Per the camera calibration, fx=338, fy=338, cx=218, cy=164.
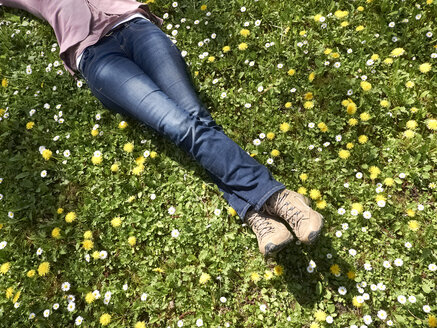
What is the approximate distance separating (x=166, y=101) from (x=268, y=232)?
1186 mm

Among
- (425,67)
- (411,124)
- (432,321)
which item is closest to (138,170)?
(411,124)

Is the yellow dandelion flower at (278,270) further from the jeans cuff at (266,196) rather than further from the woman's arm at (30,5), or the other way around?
the woman's arm at (30,5)

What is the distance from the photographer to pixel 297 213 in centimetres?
214

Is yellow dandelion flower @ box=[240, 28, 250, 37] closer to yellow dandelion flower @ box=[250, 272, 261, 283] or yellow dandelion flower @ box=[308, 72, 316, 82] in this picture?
yellow dandelion flower @ box=[308, 72, 316, 82]

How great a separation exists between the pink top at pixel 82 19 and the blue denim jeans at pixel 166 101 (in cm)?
7

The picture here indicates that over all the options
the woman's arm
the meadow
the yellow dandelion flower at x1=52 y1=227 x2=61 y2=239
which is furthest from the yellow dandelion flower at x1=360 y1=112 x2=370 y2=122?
the woman's arm

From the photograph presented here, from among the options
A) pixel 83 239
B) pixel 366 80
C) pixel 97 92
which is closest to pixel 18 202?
pixel 83 239

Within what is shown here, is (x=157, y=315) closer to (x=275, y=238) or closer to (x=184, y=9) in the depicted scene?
(x=275, y=238)

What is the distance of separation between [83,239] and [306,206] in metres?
1.75

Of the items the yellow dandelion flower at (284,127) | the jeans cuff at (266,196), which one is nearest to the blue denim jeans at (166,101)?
the jeans cuff at (266,196)

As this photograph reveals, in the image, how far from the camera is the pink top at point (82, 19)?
9.37ft

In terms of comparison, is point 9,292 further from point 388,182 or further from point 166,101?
point 388,182

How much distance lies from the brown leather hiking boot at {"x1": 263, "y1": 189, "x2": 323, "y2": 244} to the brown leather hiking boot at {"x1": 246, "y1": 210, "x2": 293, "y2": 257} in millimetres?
56

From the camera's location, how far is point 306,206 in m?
2.16
